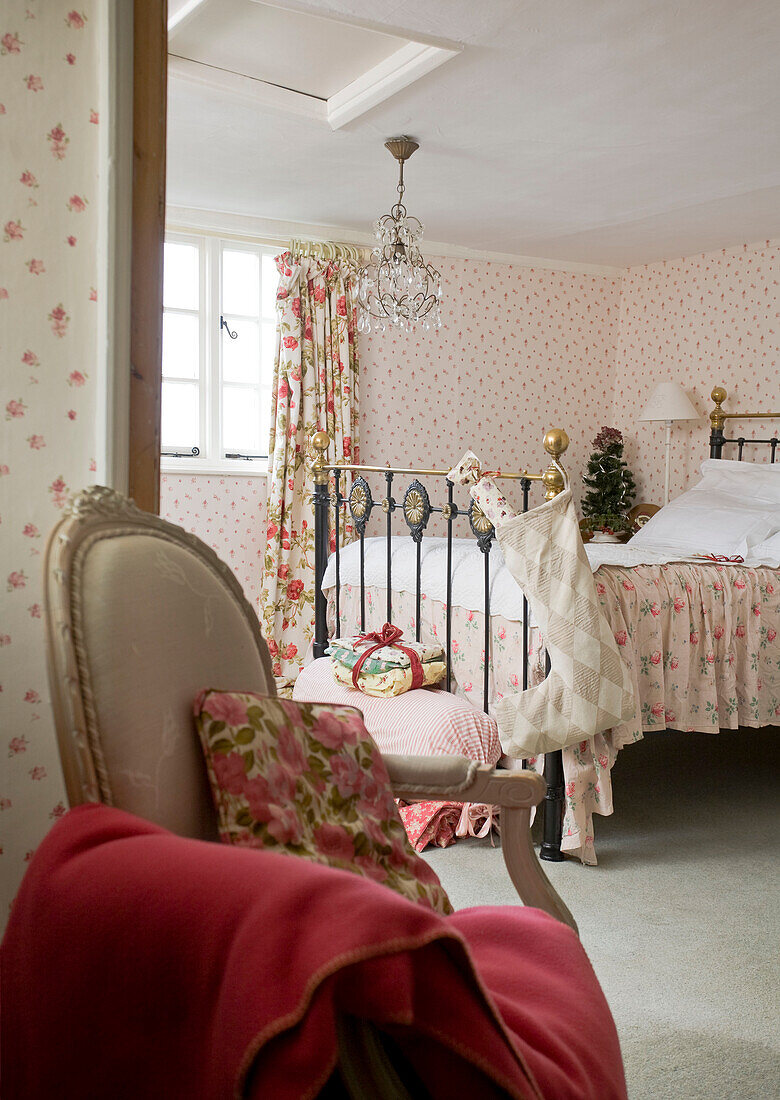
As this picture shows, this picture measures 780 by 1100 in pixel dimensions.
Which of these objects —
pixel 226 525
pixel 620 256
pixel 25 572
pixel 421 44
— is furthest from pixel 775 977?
pixel 620 256

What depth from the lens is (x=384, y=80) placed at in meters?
3.02

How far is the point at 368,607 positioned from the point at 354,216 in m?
2.28

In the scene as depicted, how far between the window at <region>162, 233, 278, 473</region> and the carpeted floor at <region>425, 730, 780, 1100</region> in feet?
8.54

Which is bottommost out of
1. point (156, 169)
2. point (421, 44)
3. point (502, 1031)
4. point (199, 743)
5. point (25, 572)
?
point (502, 1031)

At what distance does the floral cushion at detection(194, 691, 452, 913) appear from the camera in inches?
41.7

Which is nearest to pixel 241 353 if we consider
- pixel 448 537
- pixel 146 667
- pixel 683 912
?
pixel 448 537

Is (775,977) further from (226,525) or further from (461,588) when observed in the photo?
(226,525)

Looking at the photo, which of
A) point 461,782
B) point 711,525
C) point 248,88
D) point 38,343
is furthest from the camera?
point 711,525

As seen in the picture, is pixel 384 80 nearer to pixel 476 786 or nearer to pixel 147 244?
pixel 147 244

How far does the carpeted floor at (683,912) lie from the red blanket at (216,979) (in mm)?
1023

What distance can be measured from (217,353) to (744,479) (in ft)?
8.98

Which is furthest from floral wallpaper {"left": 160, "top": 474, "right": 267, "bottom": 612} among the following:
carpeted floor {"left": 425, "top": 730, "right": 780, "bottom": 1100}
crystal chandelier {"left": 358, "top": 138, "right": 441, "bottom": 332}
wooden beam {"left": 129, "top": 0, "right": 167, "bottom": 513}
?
wooden beam {"left": 129, "top": 0, "right": 167, "bottom": 513}

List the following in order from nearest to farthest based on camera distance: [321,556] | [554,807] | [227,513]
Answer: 1. [554,807]
2. [321,556]
3. [227,513]

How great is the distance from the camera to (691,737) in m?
4.02
